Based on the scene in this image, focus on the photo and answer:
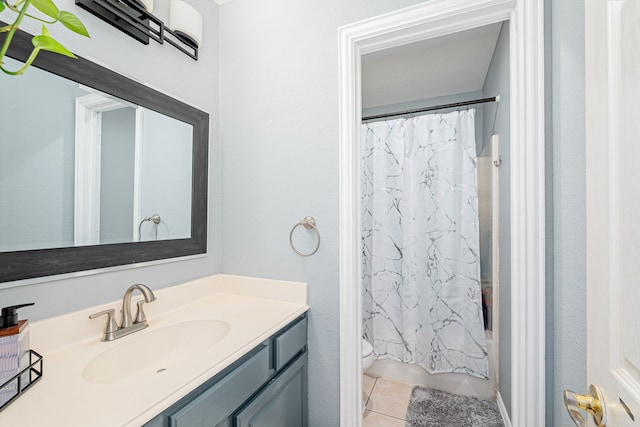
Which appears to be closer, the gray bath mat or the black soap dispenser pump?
the black soap dispenser pump

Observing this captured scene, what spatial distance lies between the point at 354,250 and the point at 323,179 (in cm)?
37

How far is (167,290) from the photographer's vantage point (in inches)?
51.1

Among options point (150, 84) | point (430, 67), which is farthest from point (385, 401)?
point (430, 67)

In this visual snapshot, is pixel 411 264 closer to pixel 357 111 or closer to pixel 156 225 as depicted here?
pixel 357 111

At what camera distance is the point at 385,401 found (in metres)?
1.93

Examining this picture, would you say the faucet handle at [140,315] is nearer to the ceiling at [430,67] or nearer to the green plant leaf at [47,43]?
the green plant leaf at [47,43]

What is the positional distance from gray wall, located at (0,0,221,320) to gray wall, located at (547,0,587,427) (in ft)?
4.96

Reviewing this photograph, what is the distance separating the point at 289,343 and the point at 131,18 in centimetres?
143

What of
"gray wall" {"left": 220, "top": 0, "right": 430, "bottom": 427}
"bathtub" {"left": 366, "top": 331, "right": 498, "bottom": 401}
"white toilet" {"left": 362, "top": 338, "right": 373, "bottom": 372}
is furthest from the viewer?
"bathtub" {"left": 366, "top": 331, "right": 498, "bottom": 401}

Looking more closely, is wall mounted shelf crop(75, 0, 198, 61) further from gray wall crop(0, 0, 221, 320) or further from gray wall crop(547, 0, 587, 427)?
gray wall crop(547, 0, 587, 427)


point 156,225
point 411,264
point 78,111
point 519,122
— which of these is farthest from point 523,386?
point 78,111

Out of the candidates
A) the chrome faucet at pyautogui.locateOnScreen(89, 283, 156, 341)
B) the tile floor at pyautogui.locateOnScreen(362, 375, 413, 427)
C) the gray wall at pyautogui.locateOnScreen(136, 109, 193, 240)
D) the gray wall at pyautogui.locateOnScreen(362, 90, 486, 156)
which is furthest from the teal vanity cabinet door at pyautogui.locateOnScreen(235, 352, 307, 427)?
the gray wall at pyautogui.locateOnScreen(362, 90, 486, 156)

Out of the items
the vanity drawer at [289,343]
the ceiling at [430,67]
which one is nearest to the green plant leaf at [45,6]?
the vanity drawer at [289,343]

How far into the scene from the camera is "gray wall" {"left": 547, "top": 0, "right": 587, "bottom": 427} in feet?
3.00
